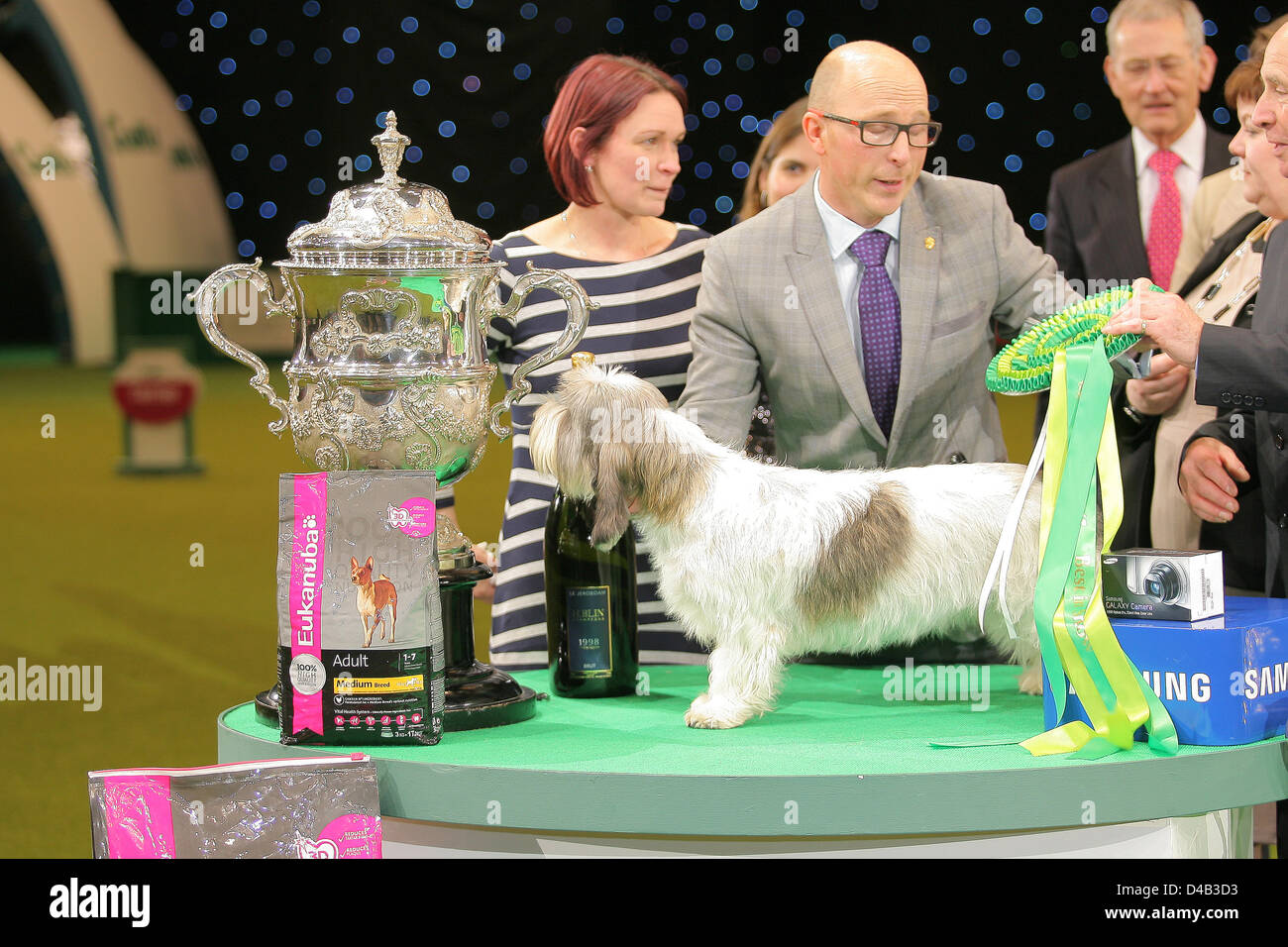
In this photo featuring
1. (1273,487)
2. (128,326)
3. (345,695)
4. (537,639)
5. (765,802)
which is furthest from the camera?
(128,326)

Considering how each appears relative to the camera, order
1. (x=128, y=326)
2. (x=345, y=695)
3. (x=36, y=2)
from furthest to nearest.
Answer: (x=128, y=326)
(x=36, y=2)
(x=345, y=695)

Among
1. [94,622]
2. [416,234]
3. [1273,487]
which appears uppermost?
[416,234]

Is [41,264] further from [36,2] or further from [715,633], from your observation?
[715,633]

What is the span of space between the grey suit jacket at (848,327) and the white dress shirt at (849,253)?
2 cm

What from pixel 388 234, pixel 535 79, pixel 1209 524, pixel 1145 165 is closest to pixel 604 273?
pixel 388 234

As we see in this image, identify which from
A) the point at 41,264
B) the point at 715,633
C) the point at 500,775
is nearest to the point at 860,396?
the point at 715,633

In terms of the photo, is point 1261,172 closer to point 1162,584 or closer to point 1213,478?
point 1213,478

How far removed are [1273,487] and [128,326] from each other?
4763mm

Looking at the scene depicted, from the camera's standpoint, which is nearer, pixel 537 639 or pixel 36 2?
pixel 537 639

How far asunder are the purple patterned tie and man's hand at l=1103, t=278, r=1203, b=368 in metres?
0.54

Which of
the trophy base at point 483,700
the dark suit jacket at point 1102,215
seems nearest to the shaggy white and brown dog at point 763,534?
the trophy base at point 483,700

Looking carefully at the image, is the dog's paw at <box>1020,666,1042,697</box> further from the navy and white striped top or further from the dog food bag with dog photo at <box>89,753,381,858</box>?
the dog food bag with dog photo at <box>89,753,381,858</box>

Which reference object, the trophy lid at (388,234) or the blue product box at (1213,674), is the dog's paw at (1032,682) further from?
the trophy lid at (388,234)

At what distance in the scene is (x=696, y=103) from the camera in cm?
424
